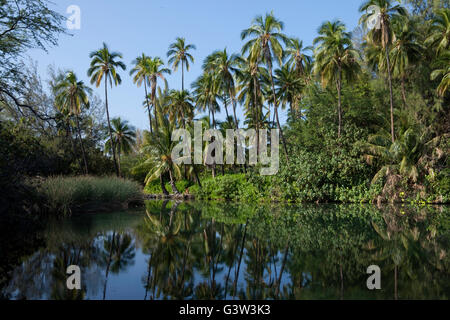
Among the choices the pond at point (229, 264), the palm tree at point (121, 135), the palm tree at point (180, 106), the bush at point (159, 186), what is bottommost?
the pond at point (229, 264)

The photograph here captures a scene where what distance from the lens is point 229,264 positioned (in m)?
5.69

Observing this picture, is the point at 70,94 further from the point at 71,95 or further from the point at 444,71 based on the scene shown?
the point at 444,71

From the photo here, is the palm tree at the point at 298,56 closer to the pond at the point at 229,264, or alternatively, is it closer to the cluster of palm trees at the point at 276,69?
the cluster of palm trees at the point at 276,69

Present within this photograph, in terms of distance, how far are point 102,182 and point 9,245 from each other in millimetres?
10748

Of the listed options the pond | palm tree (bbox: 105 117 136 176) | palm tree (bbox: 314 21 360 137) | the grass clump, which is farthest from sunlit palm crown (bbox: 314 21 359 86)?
palm tree (bbox: 105 117 136 176)


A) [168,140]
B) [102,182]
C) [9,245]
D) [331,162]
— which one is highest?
[168,140]

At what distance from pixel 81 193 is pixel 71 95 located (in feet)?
68.2

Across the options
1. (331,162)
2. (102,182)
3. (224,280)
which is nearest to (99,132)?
(102,182)

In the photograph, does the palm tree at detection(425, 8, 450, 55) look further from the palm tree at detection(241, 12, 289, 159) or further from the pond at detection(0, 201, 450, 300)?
the pond at detection(0, 201, 450, 300)

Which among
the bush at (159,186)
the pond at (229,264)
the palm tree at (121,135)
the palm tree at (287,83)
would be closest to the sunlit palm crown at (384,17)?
the palm tree at (287,83)

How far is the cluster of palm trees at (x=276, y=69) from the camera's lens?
23.0 m

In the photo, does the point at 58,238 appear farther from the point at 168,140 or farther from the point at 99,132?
the point at 99,132

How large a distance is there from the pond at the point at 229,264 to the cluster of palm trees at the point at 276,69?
17406mm

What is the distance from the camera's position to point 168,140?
3697 cm
